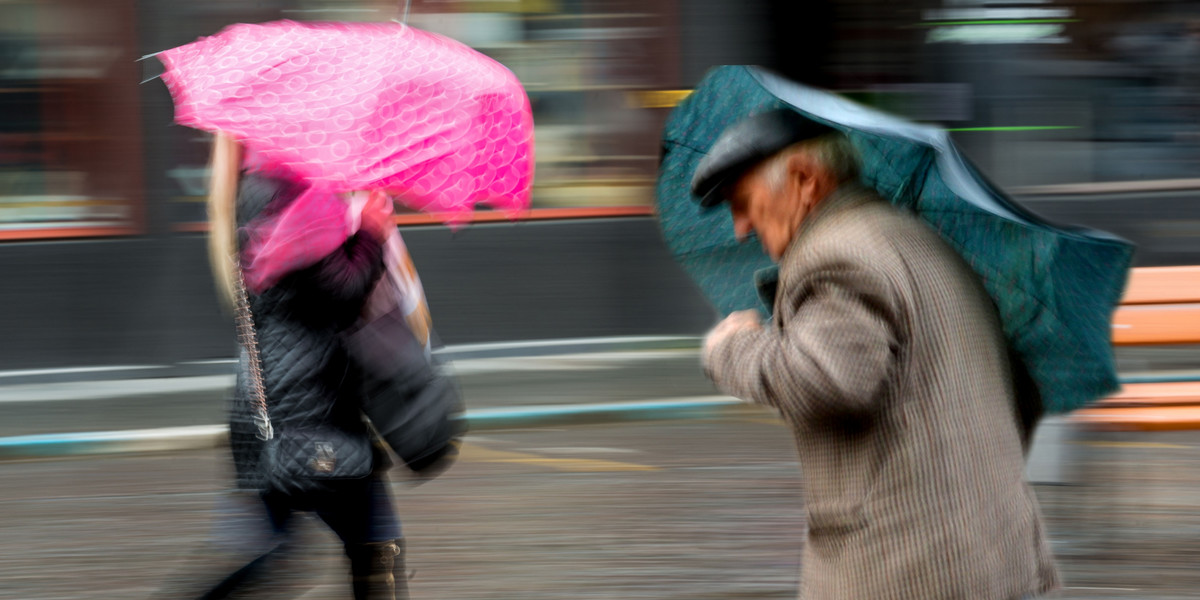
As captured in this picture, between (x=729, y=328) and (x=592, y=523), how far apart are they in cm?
351

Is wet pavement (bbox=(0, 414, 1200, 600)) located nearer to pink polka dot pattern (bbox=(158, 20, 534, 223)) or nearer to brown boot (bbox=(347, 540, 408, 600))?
brown boot (bbox=(347, 540, 408, 600))

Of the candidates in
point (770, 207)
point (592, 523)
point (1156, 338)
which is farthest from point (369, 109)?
point (1156, 338)

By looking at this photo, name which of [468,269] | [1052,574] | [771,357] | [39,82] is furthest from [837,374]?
[39,82]

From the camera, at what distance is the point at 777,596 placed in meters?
4.54

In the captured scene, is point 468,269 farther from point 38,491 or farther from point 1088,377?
point 1088,377

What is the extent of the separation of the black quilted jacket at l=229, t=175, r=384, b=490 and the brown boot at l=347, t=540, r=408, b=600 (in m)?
0.32

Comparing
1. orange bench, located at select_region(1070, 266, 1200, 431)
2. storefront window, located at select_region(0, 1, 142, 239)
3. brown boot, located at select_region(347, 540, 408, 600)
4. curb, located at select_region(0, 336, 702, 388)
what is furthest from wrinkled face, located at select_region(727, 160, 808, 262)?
storefront window, located at select_region(0, 1, 142, 239)

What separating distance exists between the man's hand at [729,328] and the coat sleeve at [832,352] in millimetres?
74

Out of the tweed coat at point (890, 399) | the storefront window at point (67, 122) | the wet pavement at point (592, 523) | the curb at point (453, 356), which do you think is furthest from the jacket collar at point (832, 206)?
the storefront window at point (67, 122)

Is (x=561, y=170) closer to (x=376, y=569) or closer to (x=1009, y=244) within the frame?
(x=376, y=569)

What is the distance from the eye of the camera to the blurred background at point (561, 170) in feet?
27.6

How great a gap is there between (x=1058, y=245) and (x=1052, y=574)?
0.55 m

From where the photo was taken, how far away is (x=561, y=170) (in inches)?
366

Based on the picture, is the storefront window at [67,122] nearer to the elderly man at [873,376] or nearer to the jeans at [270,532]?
the jeans at [270,532]
